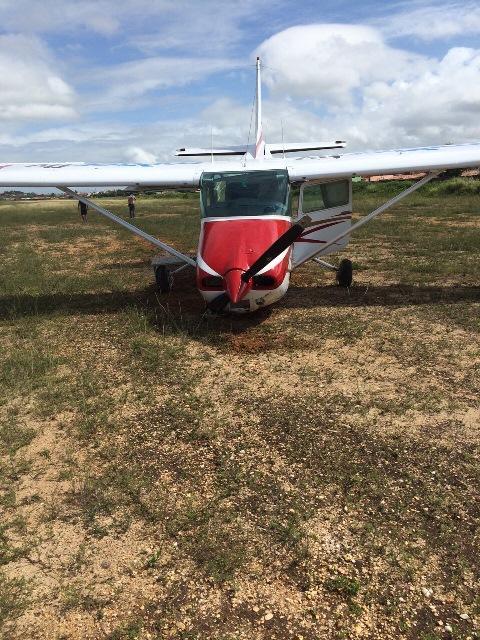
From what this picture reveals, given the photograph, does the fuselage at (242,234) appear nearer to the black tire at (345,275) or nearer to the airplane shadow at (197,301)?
the airplane shadow at (197,301)

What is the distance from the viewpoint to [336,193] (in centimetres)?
1053

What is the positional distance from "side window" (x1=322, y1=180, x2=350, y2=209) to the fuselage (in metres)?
2.19

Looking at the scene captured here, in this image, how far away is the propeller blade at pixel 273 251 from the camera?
22.3ft

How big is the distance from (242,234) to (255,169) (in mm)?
1700

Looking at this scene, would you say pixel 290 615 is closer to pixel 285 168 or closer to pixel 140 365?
pixel 140 365

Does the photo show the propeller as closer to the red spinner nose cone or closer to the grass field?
the red spinner nose cone

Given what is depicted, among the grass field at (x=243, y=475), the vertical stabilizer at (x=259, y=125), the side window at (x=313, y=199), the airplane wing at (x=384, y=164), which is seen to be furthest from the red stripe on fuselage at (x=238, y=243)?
the vertical stabilizer at (x=259, y=125)

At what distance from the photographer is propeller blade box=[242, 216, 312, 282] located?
6785 millimetres

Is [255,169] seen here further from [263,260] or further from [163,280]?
[163,280]

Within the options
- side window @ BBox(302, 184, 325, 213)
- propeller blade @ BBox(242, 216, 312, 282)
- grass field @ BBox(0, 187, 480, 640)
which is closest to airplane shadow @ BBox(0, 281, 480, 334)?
grass field @ BBox(0, 187, 480, 640)

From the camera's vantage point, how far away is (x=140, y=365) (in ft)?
20.9

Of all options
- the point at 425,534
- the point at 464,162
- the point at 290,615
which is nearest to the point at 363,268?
the point at 464,162

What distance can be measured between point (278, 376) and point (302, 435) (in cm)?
138

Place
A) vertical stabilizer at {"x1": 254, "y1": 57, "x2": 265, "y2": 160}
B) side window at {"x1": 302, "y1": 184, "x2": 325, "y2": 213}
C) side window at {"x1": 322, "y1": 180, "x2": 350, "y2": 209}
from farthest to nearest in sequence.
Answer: vertical stabilizer at {"x1": 254, "y1": 57, "x2": 265, "y2": 160}
side window at {"x1": 322, "y1": 180, "x2": 350, "y2": 209}
side window at {"x1": 302, "y1": 184, "x2": 325, "y2": 213}
